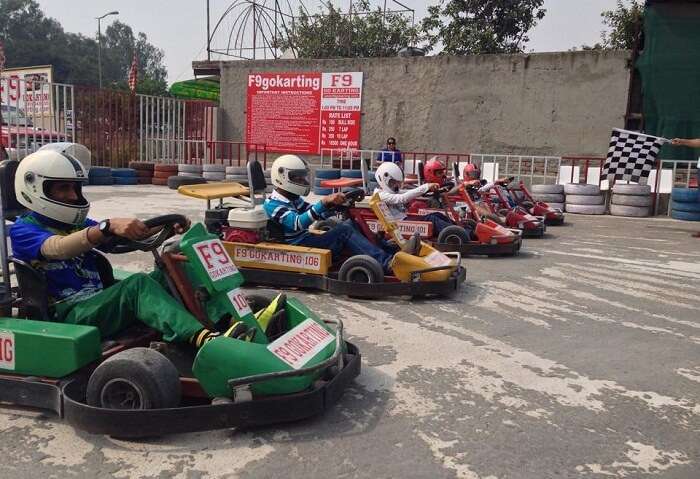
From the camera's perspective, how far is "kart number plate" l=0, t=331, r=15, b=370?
95.2 inches

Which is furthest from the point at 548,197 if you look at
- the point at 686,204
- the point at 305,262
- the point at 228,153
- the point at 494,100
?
the point at 228,153

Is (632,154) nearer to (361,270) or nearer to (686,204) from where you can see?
(686,204)

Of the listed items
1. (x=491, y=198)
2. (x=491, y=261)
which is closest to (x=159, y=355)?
(x=491, y=261)

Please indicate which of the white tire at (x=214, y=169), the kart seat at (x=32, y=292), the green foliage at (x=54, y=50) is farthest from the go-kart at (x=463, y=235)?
the green foliage at (x=54, y=50)

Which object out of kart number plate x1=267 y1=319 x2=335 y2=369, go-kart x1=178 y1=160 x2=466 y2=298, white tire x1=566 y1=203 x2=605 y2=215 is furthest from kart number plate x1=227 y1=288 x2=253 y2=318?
white tire x1=566 y1=203 x2=605 y2=215

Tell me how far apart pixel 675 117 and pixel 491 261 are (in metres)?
7.79

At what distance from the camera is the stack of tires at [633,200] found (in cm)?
1076

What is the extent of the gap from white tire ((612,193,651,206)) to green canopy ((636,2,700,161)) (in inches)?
63.0

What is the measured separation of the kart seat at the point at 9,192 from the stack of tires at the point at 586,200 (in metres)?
9.92

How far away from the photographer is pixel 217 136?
17047mm

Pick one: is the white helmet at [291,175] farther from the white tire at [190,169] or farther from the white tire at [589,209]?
the white tire at [190,169]

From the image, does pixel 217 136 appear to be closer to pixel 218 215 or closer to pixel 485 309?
pixel 218 215

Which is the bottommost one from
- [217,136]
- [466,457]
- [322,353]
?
[466,457]

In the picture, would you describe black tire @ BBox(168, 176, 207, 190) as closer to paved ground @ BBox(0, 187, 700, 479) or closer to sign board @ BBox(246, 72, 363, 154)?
sign board @ BBox(246, 72, 363, 154)
